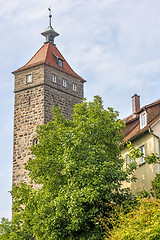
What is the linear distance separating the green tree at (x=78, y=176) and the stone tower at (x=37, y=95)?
1147 cm

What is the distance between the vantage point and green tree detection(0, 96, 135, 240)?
2055cm

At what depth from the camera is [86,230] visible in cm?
2089

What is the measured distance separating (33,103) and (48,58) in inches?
188

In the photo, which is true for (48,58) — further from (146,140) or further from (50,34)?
(146,140)

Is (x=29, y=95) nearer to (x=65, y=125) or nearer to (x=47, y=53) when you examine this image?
(x=47, y=53)

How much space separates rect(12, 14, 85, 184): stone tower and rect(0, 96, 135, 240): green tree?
1147 centimetres

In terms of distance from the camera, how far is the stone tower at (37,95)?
3606 centimetres

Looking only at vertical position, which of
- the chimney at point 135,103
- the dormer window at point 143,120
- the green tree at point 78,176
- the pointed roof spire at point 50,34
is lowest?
the green tree at point 78,176

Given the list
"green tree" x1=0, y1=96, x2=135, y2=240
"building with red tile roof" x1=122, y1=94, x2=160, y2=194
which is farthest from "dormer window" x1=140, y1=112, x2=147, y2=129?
"green tree" x1=0, y1=96, x2=135, y2=240

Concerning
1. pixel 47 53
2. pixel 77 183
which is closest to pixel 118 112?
pixel 77 183

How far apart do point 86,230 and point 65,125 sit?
6263 millimetres

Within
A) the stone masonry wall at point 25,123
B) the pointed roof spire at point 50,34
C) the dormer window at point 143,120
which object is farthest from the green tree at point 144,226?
the pointed roof spire at point 50,34

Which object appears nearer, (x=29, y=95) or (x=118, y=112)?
(x=118, y=112)

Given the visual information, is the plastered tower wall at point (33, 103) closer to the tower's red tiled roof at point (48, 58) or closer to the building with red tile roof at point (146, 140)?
the tower's red tiled roof at point (48, 58)
